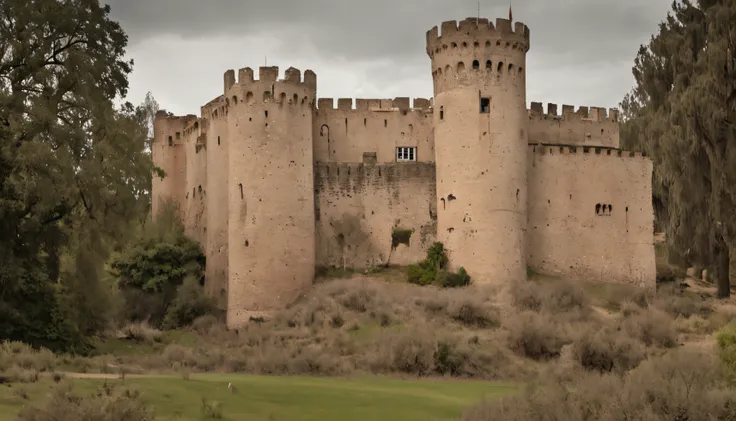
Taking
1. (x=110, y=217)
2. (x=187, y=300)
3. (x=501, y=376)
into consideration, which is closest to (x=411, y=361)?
(x=501, y=376)

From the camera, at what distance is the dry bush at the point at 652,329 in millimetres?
40250

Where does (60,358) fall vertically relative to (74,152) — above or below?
below

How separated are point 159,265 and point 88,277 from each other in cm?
1420

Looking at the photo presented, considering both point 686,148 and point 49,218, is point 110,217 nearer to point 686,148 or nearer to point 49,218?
point 49,218

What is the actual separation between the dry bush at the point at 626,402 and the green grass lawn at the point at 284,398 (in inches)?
77.2

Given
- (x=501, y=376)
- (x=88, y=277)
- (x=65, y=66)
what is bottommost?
(x=501, y=376)

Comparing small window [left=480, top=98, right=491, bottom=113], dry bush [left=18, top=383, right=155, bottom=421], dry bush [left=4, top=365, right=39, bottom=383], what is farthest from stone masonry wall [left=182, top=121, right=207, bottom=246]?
dry bush [left=18, top=383, right=155, bottom=421]

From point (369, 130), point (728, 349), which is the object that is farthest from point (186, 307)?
point (728, 349)

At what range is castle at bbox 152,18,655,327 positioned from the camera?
4647 centimetres

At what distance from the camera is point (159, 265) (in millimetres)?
49469

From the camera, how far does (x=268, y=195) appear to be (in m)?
46.5

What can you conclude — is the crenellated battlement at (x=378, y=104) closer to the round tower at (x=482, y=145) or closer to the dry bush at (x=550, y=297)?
the round tower at (x=482, y=145)

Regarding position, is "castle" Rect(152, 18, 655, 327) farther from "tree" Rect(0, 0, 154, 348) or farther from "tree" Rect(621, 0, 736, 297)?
"tree" Rect(0, 0, 154, 348)

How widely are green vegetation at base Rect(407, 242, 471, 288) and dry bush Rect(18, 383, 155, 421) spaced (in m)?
25.1
